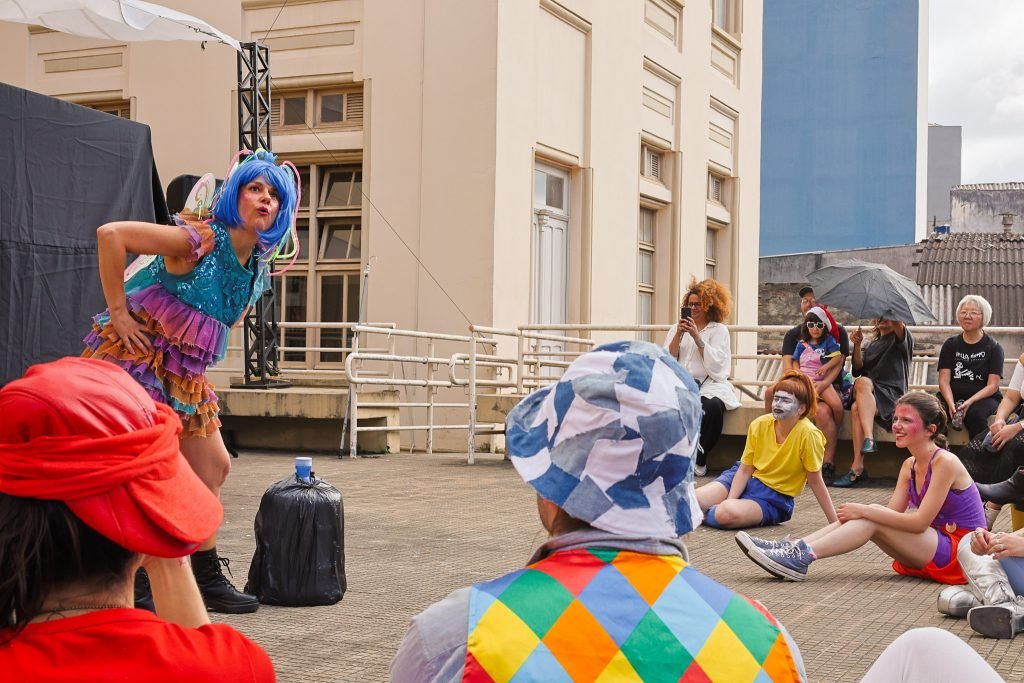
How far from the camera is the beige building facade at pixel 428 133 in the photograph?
16.9m

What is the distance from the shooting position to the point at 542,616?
1.82 metres

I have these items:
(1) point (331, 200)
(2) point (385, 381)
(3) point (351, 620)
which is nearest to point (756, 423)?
(3) point (351, 620)

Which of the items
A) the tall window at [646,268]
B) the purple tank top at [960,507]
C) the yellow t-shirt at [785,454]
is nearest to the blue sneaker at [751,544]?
the purple tank top at [960,507]

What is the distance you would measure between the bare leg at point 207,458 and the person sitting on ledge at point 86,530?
3.09 meters

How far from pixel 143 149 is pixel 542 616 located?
6769 mm

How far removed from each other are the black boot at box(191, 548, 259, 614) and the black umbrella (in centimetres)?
792

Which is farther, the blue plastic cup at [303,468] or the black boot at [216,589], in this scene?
the blue plastic cup at [303,468]

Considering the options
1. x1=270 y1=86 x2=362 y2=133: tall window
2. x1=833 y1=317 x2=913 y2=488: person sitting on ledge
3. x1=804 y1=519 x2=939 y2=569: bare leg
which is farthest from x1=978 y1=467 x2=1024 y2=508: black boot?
x1=270 y1=86 x2=362 y2=133: tall window

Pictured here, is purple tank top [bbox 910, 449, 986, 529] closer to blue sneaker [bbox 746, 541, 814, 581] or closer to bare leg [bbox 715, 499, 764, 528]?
blue sneaker [bbox 746, 541, 814, 581]

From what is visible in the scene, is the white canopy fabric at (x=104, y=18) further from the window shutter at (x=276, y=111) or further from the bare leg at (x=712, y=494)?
the window shutter at (x=276, y=111)

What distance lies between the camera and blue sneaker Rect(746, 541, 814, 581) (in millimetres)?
6359

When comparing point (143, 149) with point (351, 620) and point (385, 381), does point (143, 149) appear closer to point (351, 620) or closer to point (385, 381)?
point (351, 620)

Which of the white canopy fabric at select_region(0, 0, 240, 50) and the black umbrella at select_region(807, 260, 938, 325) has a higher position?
the white canopy fabric at select_region(0, 0, 240, 50)

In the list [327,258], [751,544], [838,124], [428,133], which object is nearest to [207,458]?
[751,544]
